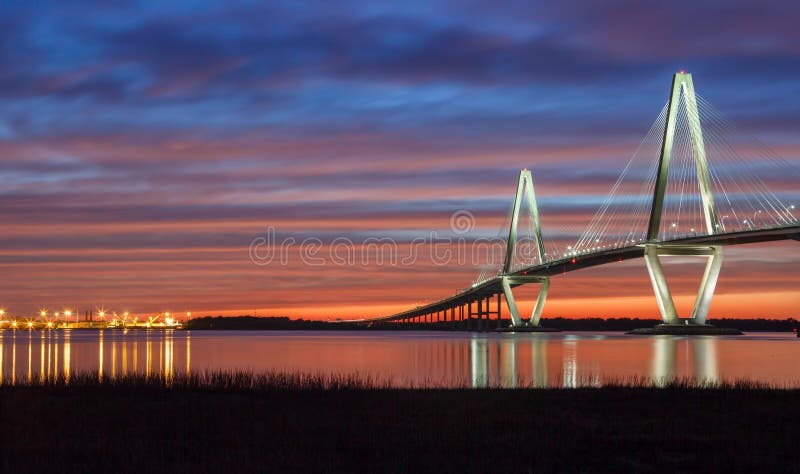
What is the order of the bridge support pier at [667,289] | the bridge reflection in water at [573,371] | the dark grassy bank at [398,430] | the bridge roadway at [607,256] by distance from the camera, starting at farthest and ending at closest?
the bridge support pier at [667,289]
the bridge roadway at [607,256]
the bridge reflection in water at [573,371]
the dark grassy bank at [398,430]

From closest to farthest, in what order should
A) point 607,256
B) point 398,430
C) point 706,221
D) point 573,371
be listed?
point 398,430 < point 573,371 < point 706,221 < point 607,256

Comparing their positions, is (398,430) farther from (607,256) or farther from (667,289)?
(607,256)

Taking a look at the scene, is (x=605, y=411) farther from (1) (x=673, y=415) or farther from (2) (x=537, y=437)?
(2) (x=537, y=437)

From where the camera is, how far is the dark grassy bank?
13148 mm

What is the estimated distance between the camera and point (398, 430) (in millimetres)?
15742

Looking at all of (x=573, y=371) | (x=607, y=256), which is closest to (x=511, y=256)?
(x=607, y=256)

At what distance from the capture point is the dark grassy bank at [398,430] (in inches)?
518

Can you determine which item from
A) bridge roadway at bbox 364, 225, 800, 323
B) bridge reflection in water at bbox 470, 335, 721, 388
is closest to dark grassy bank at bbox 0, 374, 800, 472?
bridge reflection in water at bbox 470, 335, 721, 388

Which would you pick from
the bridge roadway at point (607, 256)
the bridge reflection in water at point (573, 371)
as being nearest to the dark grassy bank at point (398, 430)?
the bridge reflection in water at point (573, 371)

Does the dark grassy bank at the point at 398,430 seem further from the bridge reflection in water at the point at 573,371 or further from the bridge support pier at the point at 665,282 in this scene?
the bridge support pier at the point at 665,282

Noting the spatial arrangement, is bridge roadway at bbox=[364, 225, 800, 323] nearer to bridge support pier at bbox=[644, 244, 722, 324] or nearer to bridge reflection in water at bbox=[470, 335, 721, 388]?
bridge support pier at bbox=[644, 244, 722, 324]

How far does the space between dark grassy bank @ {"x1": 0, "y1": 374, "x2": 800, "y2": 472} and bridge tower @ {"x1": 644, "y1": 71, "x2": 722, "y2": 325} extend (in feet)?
188

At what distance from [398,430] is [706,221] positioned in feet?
224

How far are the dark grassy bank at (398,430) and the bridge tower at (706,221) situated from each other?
57.3 meters
